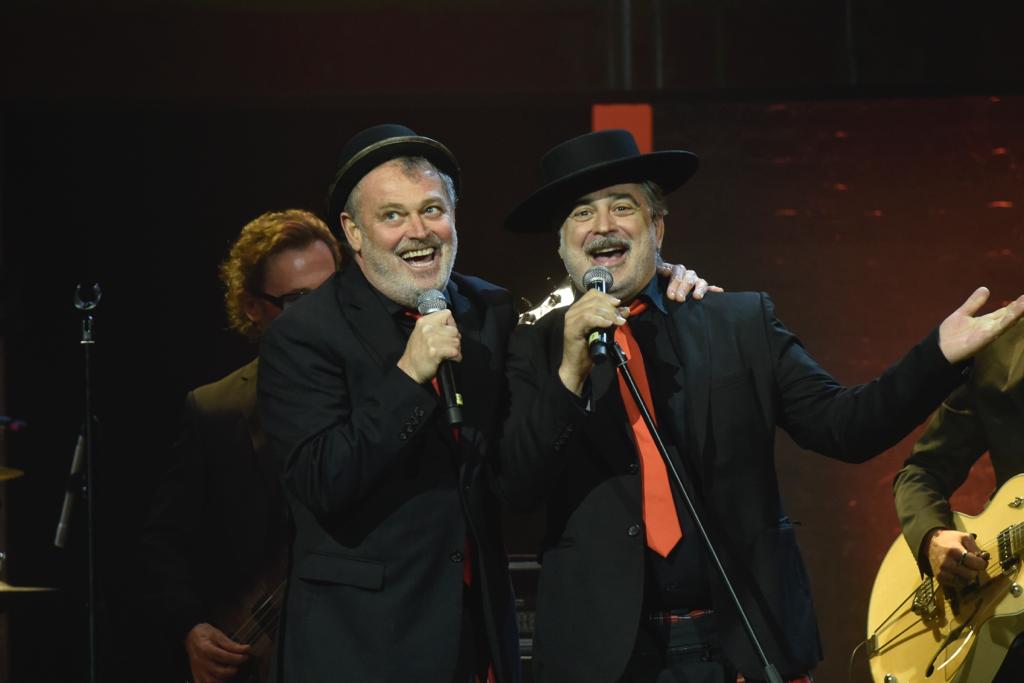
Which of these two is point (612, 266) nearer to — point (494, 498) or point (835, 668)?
point (494, 498)

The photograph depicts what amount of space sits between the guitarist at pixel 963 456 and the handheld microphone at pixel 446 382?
4.95ft

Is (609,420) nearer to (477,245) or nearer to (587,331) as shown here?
(587,331)

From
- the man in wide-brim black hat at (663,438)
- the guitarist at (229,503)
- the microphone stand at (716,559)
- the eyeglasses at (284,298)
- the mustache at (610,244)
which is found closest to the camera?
the microphone stand at (716,559)

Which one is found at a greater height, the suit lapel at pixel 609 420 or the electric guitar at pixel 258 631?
the suit lapel at pixel 609 420

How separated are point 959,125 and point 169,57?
123 inches

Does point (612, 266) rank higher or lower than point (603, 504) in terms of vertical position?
higher

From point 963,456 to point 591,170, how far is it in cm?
139

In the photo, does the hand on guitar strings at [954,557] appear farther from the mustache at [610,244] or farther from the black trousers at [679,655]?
the mustache at [610,244]

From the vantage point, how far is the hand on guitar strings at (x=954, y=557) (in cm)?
327

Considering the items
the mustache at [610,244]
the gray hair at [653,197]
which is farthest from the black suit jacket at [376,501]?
the gray hair at [653,197]

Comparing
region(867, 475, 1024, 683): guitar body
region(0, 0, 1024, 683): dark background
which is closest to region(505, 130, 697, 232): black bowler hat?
region(867, 475, 1024, 683): guitar body

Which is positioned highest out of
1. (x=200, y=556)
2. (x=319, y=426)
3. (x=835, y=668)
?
(x=319, y=426)

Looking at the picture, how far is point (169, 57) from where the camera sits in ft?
16.6

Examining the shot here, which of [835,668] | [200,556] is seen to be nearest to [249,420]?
[200,556]
